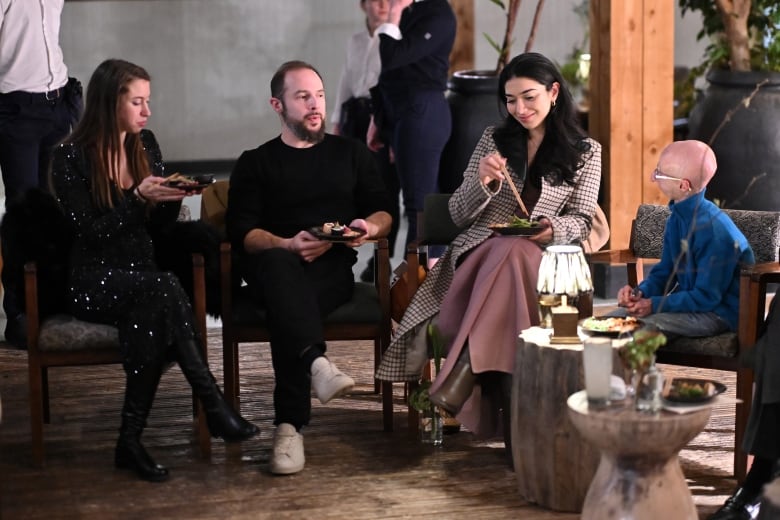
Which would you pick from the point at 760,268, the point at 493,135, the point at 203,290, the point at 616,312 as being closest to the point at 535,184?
the point at 493,135

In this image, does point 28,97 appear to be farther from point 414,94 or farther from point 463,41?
point 463,41

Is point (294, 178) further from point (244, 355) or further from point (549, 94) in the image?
point (244, 355)

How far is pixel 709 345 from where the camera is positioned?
435 cm

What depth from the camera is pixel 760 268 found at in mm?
4363

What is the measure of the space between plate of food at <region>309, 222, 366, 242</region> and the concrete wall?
5595 mm

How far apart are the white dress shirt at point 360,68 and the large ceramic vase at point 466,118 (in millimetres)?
469

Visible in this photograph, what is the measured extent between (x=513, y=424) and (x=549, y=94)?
117 centimetres

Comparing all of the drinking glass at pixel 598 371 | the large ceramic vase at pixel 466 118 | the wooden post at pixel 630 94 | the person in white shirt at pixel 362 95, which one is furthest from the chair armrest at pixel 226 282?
the large ceramic vase at pixel 466 118

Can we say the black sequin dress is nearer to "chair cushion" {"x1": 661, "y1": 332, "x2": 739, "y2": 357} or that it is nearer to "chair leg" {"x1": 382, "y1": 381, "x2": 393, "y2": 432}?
"chair leg" {"x1": 382, "y1": 381, "x2": 393, "y2": 432}

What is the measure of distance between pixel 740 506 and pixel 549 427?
23.2 inches

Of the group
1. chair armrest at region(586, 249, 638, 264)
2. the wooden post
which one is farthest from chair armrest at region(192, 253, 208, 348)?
the wooden post

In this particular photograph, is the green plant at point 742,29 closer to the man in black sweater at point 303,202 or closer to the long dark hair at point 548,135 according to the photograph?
the long dark hair at point 548,135

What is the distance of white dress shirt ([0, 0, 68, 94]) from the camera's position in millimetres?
6098

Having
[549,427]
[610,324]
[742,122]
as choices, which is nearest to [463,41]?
[742,122]
